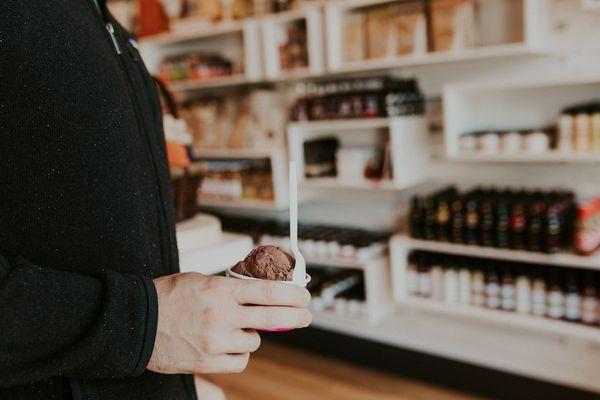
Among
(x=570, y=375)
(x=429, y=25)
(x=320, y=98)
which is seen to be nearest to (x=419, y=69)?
(x=429, y=25)

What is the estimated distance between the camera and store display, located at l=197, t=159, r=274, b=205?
144 inches

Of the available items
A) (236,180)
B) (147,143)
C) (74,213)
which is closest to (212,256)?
(147,143)

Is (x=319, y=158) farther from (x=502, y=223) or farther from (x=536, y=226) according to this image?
(x=536, y=226)

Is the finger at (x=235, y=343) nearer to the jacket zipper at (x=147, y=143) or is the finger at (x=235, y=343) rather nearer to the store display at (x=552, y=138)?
the jacket zipper at (x=147, y=143)

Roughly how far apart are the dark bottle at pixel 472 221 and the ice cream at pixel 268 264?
85.5 inches

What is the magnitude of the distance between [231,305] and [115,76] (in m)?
0.39

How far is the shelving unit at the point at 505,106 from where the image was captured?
2.71 meters

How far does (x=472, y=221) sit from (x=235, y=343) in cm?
231

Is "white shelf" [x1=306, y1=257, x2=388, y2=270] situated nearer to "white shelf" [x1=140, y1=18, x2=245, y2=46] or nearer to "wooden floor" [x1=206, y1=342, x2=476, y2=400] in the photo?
"wooden floor" [x1=206, y1=342, x2=476, y2=400]

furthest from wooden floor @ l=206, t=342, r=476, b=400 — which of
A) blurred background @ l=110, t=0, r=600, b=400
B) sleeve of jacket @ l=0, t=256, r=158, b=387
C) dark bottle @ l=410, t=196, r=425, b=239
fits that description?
sleeve of jacket @ l=0, t=256, r=158, b=387

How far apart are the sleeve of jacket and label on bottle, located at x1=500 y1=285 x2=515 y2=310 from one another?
2506 mm

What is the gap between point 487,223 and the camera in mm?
2734

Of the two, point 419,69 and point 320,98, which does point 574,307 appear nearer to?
point 419,69

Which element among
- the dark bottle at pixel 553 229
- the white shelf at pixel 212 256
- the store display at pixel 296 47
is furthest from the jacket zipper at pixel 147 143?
the store display at pixel 296 47
